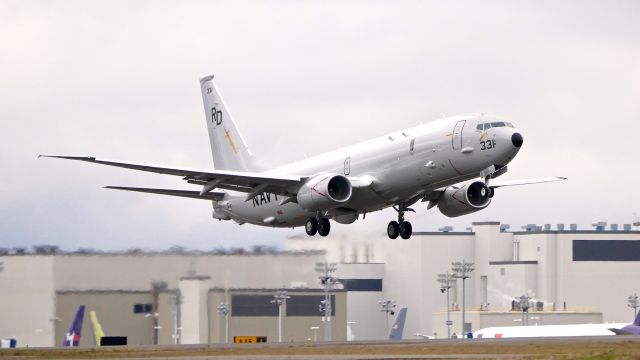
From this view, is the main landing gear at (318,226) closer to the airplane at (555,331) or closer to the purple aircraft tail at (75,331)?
the purple aircraft tail at (75,331)

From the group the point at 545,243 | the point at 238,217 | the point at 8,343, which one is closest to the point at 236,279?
the point at 238,217

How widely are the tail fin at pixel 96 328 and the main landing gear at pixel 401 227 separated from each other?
642 inches

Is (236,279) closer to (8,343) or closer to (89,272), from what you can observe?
(89,272)

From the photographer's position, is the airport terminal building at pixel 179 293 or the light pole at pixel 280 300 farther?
the light pole at pixel 280 300

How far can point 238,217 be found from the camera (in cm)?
6912

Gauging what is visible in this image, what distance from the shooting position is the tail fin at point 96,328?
68.2m

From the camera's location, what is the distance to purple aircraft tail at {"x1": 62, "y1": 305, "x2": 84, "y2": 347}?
6662cm

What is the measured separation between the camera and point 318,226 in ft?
206

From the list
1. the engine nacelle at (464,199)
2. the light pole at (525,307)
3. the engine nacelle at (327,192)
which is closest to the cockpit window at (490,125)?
the engine nacelle at (464,199)

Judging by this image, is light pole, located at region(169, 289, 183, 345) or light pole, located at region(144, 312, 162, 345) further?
light pole, located at region(144, 312, 162, 345)

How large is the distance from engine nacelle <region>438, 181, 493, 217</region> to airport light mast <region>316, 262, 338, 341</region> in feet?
29.2

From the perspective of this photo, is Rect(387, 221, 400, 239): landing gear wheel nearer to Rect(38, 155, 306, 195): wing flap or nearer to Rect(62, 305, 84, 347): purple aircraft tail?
Rect(38, 155, 306, 195): wing flap

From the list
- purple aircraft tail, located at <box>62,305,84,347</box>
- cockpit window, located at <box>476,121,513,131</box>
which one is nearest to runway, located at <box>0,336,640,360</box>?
purple aircraft tail, located at <box>62,305,84,347</box>

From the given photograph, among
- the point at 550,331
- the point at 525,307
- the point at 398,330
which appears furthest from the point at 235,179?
the point at 525,307
